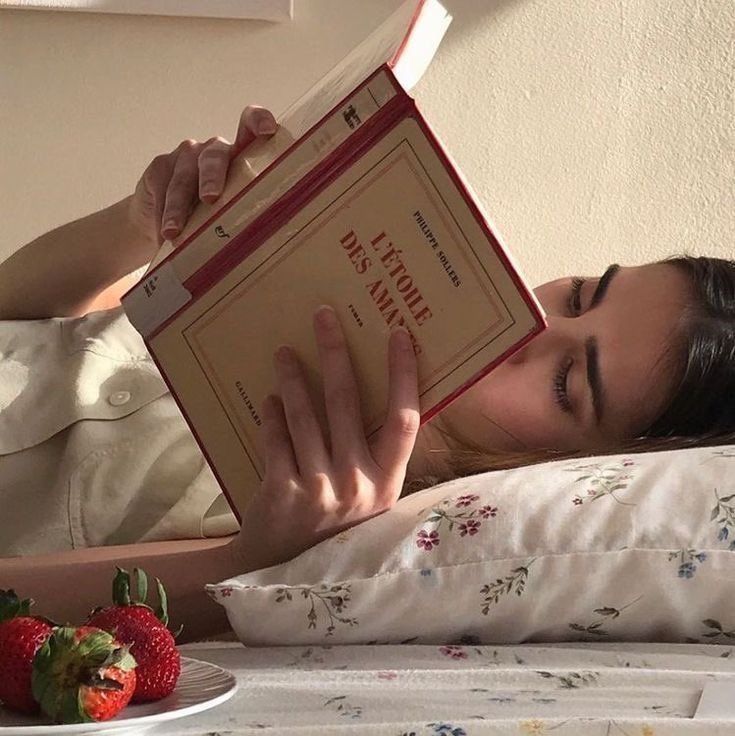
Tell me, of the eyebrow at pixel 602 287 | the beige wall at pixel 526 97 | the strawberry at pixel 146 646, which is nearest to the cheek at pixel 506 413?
the eyebrow at pixel 602 287

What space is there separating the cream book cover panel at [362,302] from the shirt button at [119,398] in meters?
0.33

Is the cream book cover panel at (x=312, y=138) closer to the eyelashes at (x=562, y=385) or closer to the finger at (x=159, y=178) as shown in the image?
the finger at (x=159, y=178)

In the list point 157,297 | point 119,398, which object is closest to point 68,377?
point 119,398

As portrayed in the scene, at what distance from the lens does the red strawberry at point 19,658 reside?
59cm

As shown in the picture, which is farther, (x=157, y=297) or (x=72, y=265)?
(x=72, y=265)

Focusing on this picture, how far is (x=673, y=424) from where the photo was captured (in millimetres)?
1071

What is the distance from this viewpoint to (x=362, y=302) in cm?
76

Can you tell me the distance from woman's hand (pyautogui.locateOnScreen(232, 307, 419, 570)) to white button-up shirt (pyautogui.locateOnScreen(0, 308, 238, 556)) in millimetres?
247

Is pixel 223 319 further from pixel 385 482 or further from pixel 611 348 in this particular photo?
pixel 611 348

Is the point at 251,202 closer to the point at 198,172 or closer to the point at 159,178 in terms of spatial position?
the point at 198,172

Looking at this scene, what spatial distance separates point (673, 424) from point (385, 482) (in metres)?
0.38

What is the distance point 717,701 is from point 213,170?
56 centimetres

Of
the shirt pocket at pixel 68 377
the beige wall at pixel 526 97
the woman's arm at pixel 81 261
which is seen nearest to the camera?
the shirt pocket at pixel 68 377

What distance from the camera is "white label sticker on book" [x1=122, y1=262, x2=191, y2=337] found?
776 millimetres
